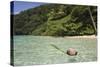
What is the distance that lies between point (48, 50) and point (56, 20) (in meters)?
0.36

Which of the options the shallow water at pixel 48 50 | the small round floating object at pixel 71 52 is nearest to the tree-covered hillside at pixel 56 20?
the shallow water at pixel 48 50

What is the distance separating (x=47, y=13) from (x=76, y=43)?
53 cm

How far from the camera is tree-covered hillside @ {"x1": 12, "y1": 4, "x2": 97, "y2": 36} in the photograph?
88.7 inches

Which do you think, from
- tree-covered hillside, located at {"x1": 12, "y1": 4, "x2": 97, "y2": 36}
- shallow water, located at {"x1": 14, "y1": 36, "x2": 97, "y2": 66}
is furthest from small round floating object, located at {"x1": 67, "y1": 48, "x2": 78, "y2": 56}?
tree-covered hillside, located at {"x1": 12, "y1": 4, "x2": 97, "y2": 36}

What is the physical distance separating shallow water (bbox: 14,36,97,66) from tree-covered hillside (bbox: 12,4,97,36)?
74 millimetres

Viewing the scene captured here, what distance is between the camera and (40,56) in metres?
2.31

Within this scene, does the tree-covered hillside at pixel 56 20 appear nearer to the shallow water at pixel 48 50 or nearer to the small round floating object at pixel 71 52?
the shallow water at pixel 48 50

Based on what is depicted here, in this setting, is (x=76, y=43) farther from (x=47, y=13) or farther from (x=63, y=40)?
(x=47, y=13)

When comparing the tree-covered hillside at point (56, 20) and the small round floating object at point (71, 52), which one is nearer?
the tree-covered hillside at point (56, 20)

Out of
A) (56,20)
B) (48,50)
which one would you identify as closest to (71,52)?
(48,50)

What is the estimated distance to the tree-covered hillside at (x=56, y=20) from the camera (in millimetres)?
2254

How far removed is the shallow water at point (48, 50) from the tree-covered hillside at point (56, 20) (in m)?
0.07

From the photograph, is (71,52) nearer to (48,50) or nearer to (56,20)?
(48,50)

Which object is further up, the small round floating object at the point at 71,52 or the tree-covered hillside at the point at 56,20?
the tree-covered hillside at the point at 56,20
